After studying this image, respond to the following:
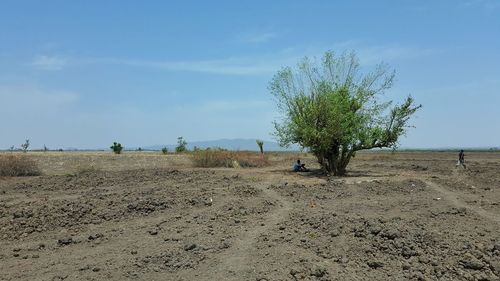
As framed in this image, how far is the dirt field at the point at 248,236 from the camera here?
852 centimetres

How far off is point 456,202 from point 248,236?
354 inches

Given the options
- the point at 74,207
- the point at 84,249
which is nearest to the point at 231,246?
the point at 84,249

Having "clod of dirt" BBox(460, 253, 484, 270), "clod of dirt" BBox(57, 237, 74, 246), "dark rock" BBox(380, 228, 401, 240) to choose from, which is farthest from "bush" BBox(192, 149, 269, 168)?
"clod of dirt" BBox(460, 253, 484, 270)

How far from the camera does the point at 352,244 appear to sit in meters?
9.66

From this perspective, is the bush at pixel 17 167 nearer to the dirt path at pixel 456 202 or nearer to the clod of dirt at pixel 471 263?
the dirt path at pixel 456 202

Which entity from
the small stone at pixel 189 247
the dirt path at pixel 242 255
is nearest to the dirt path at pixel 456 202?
the dirt path at pixel 242 255

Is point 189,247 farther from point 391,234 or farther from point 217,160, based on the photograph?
point 217,160

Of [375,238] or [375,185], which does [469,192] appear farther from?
[375,238]

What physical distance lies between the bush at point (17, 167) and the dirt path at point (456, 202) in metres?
21.3

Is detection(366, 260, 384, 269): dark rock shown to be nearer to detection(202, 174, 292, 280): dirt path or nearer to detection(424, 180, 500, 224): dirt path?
detection(202, 174, 292, 280): dirt path

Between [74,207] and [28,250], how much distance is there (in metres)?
3.48

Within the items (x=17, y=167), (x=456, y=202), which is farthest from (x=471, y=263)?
(x=17, y=167)

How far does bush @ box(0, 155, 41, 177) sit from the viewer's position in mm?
28328

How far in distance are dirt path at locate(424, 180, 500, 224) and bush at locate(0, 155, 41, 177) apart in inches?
839
